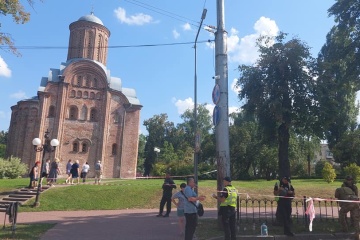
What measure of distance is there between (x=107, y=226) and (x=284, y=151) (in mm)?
7652

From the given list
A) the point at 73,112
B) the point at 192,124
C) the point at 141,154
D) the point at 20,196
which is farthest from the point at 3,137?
the point at 20,196

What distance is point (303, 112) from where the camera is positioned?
1312cm

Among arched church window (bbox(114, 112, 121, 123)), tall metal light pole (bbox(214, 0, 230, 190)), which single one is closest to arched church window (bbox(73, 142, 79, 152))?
arched church window (bbox(114, 112, 121, 123))

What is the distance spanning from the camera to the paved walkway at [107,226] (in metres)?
9.40

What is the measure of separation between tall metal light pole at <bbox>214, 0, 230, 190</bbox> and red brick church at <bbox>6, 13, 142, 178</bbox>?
29.0 m

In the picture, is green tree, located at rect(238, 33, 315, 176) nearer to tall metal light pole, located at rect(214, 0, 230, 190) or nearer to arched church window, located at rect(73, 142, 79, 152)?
tall metal light pole, located at rect(214, 0, 230, 190)

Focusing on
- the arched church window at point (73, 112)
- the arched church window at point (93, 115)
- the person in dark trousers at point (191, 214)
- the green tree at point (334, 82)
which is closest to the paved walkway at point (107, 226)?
the person in dark trousers at point (191, 214)

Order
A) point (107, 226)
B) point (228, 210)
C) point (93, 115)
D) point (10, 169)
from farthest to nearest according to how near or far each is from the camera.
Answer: point (93, 115)
point (10, 169)
point (107, 226)
point (228, 210)

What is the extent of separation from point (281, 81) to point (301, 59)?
123 cm

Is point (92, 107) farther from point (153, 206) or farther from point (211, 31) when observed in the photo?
point (211, 31)

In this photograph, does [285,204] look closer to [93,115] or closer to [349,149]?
[349,149]

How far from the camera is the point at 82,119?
123ft

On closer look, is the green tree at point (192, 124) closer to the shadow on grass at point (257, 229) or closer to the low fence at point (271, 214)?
the low fence at point (271, 214)

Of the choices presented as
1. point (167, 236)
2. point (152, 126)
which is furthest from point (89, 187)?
point (152, 126)
